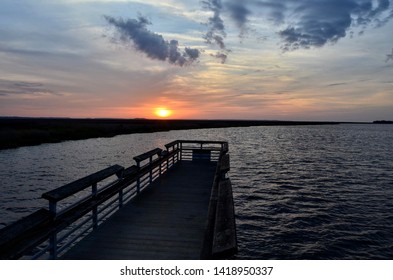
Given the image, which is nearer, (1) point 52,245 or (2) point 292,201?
(1) point 52,245

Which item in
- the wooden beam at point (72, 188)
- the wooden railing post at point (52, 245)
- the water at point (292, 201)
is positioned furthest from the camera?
the water at point (292, 201)

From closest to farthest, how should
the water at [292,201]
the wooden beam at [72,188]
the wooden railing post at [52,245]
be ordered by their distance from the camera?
the wooden beam at [72,188], the wooden railing post at [52,245], the water at [292,201]

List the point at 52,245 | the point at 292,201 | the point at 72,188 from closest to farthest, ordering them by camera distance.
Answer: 1. the point at 52,245
2. the point at 72,188
3. the point at 292,201

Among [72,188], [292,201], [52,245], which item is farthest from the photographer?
[292,201]

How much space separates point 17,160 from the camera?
32.6 metres

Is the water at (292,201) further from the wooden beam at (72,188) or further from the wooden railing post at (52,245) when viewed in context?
the wooden railing post at (52,245)

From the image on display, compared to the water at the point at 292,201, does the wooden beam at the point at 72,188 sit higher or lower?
higher

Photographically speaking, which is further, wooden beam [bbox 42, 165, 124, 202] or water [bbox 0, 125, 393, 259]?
water [bbox 0, 125, 393, 259]

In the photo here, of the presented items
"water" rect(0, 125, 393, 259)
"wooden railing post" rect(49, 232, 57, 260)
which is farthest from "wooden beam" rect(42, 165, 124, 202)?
"water" rect(0, 125, 393, 259)

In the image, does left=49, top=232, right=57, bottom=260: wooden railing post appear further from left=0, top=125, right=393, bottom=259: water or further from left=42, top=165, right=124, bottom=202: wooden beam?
left=0, top=125, right=393, bottom=259: water

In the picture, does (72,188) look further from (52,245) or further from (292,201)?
(292,201)

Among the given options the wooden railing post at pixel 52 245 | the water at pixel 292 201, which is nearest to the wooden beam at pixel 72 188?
the wooden railing post at pixel 52 245

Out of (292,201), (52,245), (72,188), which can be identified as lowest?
(292,201)

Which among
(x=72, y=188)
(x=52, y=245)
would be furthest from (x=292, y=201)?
(x=52, y=245)
